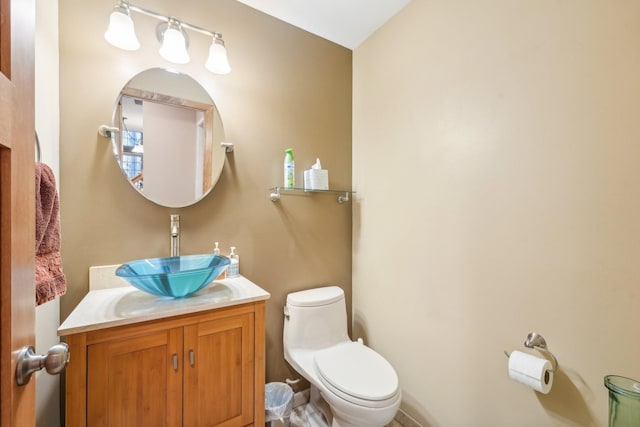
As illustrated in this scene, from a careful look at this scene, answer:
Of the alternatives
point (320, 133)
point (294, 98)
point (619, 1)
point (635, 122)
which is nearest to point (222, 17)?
point (294, 98)

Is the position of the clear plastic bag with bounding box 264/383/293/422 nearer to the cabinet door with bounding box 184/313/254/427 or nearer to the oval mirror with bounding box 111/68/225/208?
the cabinet door with bounding box 184/313/254/427

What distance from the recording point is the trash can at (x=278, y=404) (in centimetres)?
138

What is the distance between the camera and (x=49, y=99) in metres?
1.09

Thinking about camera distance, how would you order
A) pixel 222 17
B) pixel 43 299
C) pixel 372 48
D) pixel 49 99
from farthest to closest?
pixel 372 48, pixel 222 17, pixel 49 99, pixel 43 299

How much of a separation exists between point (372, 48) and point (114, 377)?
2.19 metres

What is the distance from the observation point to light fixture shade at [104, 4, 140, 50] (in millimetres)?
1183

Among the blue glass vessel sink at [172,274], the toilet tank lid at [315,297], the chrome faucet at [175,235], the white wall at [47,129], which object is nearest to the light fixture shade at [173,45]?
the white wall at [47,129]

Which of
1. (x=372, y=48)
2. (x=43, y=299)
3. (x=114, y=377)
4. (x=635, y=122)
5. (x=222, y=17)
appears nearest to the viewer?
(x=43, y=299)

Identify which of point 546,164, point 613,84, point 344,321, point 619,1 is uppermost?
point 619,1

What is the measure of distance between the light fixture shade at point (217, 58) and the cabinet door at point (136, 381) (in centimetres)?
130

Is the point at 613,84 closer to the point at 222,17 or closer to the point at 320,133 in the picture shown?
the point at 320,133

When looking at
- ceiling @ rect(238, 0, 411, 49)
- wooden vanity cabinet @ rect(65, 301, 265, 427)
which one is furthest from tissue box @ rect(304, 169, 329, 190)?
ceiling @ rect(238, 0, 411, 49)

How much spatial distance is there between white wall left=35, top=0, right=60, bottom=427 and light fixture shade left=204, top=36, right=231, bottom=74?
24.2 inches

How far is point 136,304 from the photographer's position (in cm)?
107
